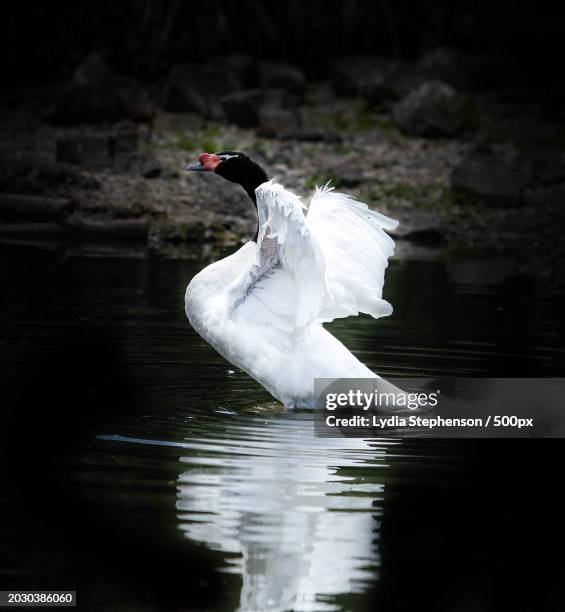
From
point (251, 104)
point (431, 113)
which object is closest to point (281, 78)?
point (251, 104)

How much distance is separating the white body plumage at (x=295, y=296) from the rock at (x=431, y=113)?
13.6 metres

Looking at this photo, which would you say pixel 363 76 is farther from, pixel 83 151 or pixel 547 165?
pixel 83 151

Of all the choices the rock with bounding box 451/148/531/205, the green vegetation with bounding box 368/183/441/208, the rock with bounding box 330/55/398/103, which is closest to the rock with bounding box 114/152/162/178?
the green vegetation with bounding box 368/183/441/208

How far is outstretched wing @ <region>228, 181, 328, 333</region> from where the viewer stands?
627cm

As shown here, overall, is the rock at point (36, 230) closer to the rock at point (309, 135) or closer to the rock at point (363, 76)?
the rock at point (309, 135)

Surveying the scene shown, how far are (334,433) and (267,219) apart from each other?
46.5 inches

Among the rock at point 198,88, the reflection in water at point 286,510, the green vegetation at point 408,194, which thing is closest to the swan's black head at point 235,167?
the reflection in water at point 286,510

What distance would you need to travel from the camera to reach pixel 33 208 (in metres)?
15.7

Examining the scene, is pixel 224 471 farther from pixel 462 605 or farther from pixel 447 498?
pixel 462 605

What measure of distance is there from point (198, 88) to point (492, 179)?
6.43 m

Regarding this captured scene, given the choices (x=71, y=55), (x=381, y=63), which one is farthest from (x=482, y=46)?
(x=71, y=55)

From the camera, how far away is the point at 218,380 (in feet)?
26.2

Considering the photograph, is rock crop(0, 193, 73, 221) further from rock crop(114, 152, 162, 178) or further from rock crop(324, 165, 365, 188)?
rock crop(324, 165, 365, 188)

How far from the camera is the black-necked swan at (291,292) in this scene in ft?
21.9
